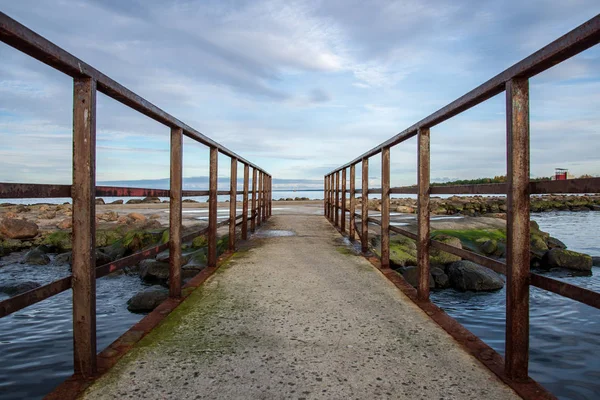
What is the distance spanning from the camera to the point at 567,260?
7.24 m

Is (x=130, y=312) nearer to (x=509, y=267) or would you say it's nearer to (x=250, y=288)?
(x=250, y=288)

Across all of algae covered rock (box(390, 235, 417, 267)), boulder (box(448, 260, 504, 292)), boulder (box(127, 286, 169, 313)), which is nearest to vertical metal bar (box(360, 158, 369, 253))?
algae covered rock (box(390, 235, 417, 267))

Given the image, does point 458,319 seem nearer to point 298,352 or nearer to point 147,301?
point 298,352

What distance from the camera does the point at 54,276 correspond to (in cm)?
618

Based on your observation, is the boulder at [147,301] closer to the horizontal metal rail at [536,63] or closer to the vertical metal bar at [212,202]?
the vertical metal bar at [212,202]

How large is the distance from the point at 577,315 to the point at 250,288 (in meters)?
3.69

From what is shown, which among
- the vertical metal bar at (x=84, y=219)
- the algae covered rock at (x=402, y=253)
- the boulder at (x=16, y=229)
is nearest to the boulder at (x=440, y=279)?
the algae covered rock at (x=402, y=253)

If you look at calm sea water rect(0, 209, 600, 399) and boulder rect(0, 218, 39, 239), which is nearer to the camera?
calm sea water rect(0, 209, 600, 399)

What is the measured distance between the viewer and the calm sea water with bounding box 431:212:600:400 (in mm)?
2838

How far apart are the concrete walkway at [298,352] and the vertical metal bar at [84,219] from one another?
7.5 inches

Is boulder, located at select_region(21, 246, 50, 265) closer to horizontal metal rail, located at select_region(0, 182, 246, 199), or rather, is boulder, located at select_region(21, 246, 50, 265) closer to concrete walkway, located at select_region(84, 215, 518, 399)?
concrete walkway, located at select_region(84, 215, 518, 399)

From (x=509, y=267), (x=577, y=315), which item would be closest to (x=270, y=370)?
(x=509, y=267)

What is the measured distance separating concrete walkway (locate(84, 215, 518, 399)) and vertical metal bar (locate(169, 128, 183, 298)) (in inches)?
7.7

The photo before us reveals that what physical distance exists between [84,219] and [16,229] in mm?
9137
